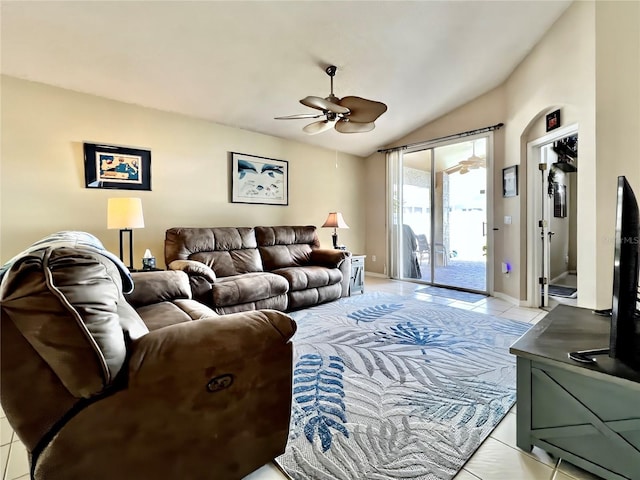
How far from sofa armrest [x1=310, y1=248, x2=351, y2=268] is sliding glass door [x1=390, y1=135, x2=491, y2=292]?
1759 mm

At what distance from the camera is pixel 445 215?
4.91 meters

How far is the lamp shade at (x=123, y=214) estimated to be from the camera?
2.69m

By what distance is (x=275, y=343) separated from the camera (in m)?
1.20

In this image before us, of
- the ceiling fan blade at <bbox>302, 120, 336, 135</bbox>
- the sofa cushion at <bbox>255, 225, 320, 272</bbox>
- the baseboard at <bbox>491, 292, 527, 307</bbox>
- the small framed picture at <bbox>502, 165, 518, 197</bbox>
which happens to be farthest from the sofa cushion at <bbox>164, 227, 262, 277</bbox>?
the small framed picture at <bbox>502, 165, 518, 197</bbox>

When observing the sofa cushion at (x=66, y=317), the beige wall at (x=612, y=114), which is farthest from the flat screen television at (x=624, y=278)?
the sofa cushion at (x=66, y=317)

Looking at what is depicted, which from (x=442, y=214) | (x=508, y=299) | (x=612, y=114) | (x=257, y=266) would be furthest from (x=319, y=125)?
(x=508, y=299)

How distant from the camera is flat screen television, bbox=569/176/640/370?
3.58ft

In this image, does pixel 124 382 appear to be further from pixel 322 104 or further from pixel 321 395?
pixel 322 104

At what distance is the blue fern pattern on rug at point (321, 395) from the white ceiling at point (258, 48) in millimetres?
2755

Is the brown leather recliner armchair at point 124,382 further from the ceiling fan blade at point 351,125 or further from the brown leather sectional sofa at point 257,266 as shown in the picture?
the ceiling fan blade at point 351,125

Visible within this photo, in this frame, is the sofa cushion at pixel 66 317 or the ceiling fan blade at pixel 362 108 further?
the ceiling fan blade at pixel 362 108

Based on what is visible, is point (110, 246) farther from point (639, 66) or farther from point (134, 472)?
point (639, 66)

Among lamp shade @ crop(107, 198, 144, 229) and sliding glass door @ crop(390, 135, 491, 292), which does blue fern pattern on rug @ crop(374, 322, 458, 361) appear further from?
lamp shade @ crop(107, 198, 144, 229)

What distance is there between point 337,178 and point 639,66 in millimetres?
3883
